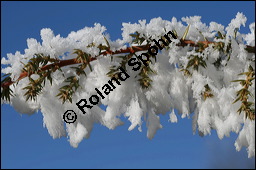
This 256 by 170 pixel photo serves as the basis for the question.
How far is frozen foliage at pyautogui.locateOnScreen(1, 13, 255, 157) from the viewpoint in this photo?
1.60 meters

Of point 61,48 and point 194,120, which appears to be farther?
point 194,120

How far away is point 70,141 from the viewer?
65.3 inches

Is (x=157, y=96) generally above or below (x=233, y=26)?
below

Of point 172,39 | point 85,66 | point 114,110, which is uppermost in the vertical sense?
point 172,39

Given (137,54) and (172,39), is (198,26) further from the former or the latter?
(137,54)

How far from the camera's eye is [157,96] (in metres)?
1.65

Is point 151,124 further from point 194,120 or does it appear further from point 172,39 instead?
point 172,39

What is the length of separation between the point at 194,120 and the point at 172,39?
0.35m

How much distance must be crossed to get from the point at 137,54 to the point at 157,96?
0.18m

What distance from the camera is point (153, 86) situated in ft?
5.43

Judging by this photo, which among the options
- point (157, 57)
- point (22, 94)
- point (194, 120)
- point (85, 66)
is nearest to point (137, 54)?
point (157, 57)

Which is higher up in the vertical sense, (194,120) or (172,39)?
(172,39)

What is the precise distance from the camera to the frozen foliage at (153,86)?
160cm

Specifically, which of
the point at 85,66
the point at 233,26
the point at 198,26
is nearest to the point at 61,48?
the point at 85,66
